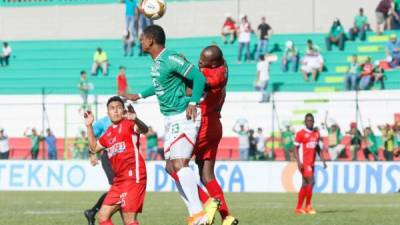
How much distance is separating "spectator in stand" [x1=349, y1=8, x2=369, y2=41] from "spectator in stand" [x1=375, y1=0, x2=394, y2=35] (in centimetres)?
48

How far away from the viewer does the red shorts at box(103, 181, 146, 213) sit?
11992 millimetres

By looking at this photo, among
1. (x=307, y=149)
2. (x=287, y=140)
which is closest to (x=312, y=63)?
(x=287, y=140)

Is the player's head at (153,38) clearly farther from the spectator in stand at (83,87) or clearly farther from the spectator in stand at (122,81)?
the spectator in stand at (83,87)

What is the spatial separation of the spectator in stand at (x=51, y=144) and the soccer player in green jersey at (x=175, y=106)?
78.2 feet

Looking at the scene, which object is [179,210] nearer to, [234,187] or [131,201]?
[131,201]

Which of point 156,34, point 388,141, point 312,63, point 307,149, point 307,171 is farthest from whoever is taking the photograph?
point 312,63

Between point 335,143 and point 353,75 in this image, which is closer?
point 335,143

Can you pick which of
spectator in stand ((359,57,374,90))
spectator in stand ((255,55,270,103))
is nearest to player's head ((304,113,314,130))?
spectator in stand ((359,57,374,90))

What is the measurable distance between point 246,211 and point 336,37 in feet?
72.8

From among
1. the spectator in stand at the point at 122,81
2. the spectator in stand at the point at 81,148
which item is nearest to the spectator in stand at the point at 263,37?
the spectator in stand at the point at 122,81

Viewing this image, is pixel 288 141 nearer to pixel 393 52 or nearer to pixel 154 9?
pixel 393 52

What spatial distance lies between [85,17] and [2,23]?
374 centimetres

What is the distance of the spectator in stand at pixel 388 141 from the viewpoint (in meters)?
32.6

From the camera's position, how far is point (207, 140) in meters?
14.0
